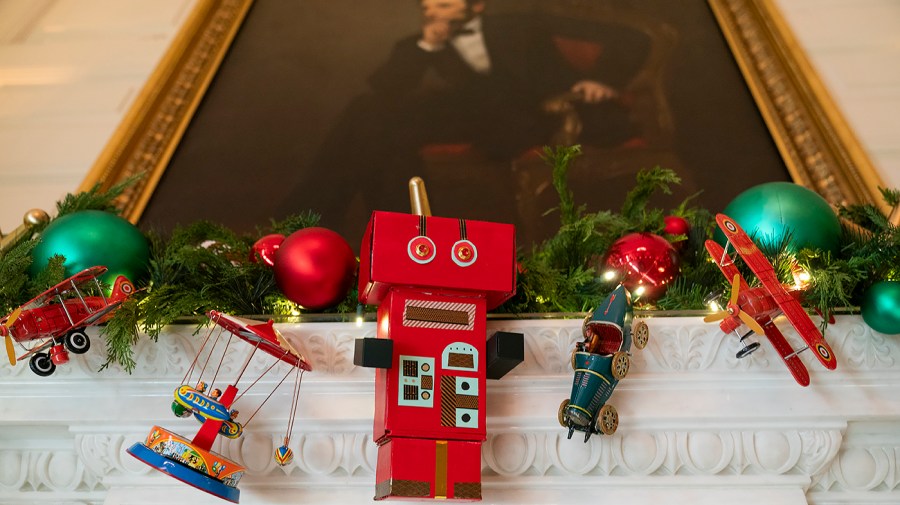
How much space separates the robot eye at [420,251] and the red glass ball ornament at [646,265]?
1.28ft

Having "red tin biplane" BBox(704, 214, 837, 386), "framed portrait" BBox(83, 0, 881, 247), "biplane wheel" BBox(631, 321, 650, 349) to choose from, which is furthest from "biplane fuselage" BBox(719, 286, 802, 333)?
"framed portrait" BBox(83, 0, 881, 247)

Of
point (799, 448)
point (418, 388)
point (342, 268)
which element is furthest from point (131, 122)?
point (799, 448)

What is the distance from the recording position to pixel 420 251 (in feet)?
3.84

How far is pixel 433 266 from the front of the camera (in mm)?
1175

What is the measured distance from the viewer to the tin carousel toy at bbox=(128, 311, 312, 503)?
108 cm

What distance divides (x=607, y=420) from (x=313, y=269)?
55 cm

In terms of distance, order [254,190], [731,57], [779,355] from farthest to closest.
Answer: [731,57] < [254,190] < [779,355]

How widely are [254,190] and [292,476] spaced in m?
0.83

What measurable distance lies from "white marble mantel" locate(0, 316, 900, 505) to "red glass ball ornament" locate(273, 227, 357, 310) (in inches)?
2.2

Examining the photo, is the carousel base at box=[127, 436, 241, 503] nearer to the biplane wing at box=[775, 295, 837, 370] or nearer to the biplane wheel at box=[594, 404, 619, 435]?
the biplane wheel at box=[594, 404, 619, 435]

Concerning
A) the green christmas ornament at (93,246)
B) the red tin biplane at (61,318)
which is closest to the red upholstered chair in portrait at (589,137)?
the green christmas ornament at (93,246)

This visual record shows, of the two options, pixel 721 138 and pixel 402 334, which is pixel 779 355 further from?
pixel 721 138

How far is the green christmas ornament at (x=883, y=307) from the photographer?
4.02ft

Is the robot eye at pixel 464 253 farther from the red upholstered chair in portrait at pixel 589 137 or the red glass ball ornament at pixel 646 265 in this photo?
the red upholstered chair in portrait at pixel 589 137
